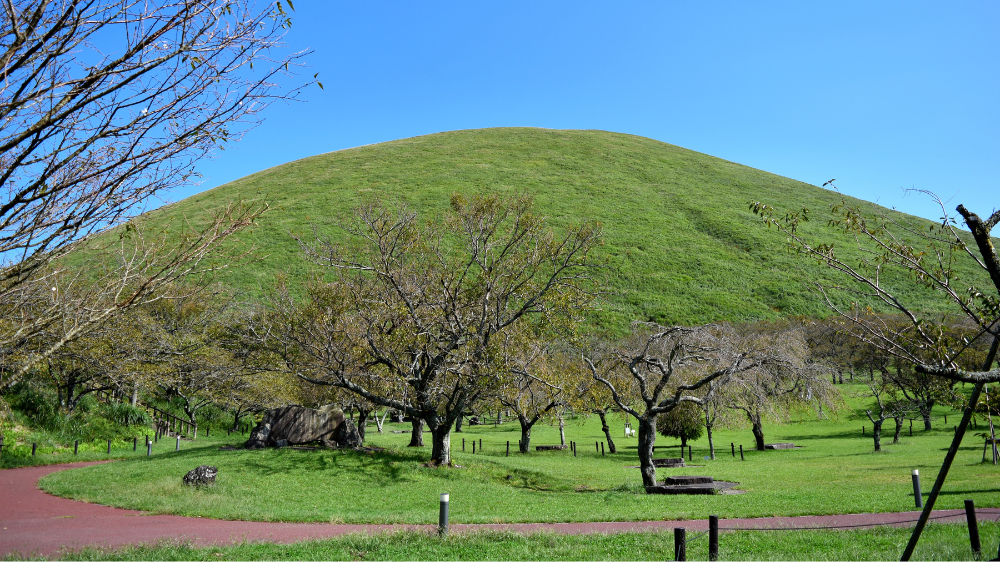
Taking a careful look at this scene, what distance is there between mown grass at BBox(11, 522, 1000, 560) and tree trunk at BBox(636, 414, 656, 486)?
27.6ft

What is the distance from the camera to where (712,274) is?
72875 mm

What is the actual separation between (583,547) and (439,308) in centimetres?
1291

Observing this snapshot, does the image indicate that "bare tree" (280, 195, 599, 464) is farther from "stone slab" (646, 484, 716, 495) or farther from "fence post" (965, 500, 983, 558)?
"fence post" (965, 500, 983, 558)

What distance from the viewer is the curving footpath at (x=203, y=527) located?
10.9 m

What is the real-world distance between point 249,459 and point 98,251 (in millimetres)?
17184

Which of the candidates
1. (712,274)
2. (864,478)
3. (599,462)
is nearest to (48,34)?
(864,478)

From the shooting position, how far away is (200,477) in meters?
16.9

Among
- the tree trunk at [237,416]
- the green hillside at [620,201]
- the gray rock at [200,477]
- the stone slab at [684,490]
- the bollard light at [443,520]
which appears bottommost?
the tree trunk at [237,416]

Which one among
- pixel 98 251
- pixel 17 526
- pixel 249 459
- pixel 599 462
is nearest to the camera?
pixel 98 251

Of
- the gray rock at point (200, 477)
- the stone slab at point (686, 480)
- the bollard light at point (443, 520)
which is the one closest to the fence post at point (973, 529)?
the bollard light at point (443, 520)

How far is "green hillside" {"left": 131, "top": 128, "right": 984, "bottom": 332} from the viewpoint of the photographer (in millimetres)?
66312

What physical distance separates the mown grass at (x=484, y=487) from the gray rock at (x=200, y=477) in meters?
0.38

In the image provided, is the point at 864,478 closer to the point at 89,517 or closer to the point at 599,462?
the point at 599,462

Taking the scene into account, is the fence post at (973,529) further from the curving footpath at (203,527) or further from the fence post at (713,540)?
the fence post at (713,540)
